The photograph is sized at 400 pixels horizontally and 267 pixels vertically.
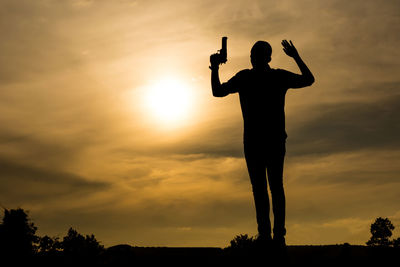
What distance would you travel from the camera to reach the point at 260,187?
8430 mm

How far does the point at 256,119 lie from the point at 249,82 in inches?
25.5

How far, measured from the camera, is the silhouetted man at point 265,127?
8242 mm

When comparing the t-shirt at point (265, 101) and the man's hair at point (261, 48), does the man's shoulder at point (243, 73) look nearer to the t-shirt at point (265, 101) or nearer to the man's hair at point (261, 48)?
the t-shirt at point (265, 101)

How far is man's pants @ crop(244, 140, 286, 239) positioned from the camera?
827 cm

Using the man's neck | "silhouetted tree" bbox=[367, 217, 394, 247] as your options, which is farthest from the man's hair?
"silhouetted tree" bbox=[367, 217, 394, 247]

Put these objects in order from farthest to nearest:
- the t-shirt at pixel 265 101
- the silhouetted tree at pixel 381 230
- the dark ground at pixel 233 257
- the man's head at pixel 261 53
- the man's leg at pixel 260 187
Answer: the silhouetted tree at pixel 381 230
the man's head at pixel 261 53
the man's leg at pixel 260 187
the t-shirt at pixel 265 101
the dark ground at pixel 233 257

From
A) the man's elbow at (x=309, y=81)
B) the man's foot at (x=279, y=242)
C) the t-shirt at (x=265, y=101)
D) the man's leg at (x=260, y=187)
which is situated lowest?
the man's foot at (x=279, y=242)

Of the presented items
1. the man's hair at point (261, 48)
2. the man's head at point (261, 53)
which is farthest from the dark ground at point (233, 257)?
the man's hair at point (261, 48)

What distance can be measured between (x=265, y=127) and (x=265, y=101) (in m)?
0.43

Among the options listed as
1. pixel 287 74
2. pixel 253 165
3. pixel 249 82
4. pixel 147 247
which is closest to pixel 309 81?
pixel 287 74

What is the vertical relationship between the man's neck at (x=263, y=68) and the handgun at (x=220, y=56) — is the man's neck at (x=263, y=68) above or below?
below

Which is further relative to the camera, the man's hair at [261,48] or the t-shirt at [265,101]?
the man's hair at [261,48]

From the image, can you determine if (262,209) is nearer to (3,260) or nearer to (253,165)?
(253,165)

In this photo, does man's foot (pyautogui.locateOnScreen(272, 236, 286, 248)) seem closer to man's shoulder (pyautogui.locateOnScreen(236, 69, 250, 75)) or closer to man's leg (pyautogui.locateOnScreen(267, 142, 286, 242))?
man's leg (pyautogui.locateOnScreen(267, 142, 286, 242))
